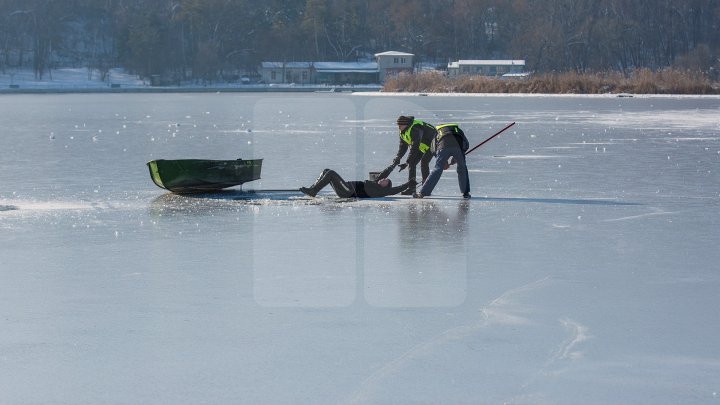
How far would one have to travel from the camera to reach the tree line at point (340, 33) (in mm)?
130000

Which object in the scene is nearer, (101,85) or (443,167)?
(443,167)

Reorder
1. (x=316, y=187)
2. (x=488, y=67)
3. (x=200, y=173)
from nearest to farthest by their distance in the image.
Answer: (x=316, y=187)
(x=200, y=173)
(x=488, y=67)

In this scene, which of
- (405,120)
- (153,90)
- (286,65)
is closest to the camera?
(405,120)

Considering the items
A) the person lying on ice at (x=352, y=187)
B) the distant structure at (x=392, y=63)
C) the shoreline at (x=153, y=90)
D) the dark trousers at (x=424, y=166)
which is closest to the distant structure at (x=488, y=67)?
the distant structure at (x=392, y=63)

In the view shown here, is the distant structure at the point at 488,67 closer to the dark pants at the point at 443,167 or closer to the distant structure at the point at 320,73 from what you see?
the distant structure at the point at 320,73

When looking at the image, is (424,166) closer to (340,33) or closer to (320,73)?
(320,73)

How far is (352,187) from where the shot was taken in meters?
15.4

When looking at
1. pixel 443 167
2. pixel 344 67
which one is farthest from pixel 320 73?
pixel 443 167

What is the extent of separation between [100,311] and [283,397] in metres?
2.49

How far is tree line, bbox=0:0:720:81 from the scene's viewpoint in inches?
5118

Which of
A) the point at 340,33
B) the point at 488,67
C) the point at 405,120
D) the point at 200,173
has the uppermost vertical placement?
the point at 340,33

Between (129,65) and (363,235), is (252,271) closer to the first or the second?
(363,235)

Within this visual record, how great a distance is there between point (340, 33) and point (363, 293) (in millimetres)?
138993

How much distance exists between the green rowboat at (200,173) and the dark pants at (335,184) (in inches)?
46.8
